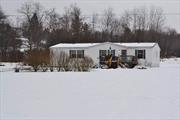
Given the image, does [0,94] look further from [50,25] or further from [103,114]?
[50,25]

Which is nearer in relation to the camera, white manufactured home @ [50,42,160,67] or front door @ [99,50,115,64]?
white manufactured home @ [50,42,160,67]

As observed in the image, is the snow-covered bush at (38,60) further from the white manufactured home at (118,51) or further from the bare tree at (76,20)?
the bare tree at (76,20)

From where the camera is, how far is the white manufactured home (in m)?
34.0

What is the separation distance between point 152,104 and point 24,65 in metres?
19.5

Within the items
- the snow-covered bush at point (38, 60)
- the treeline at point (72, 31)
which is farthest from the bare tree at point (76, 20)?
the snow-covered bush at point (38, 60)

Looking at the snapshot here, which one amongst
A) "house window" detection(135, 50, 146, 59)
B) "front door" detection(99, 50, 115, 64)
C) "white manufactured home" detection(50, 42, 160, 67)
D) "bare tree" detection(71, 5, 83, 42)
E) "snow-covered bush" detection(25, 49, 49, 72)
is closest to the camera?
"snow-covered bush" detection(25, 49, 49, 72)

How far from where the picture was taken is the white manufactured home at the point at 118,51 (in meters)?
34.0

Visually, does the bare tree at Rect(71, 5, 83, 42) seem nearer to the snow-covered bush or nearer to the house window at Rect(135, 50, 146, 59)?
the house window at Rect(135, 50, 146, 59)

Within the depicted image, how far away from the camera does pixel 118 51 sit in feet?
115

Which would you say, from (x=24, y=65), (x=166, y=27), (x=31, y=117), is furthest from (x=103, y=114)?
(x=166, y=27)

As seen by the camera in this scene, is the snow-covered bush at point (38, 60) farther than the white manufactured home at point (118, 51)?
No

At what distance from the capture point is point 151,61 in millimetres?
34031

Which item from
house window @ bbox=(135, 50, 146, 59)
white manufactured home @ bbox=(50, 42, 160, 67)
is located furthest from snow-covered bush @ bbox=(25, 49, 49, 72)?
house window @ bbox=(135, 50, 146, 59)

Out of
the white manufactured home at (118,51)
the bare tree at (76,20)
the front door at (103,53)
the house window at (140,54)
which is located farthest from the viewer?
the bare tree at (76,20)
